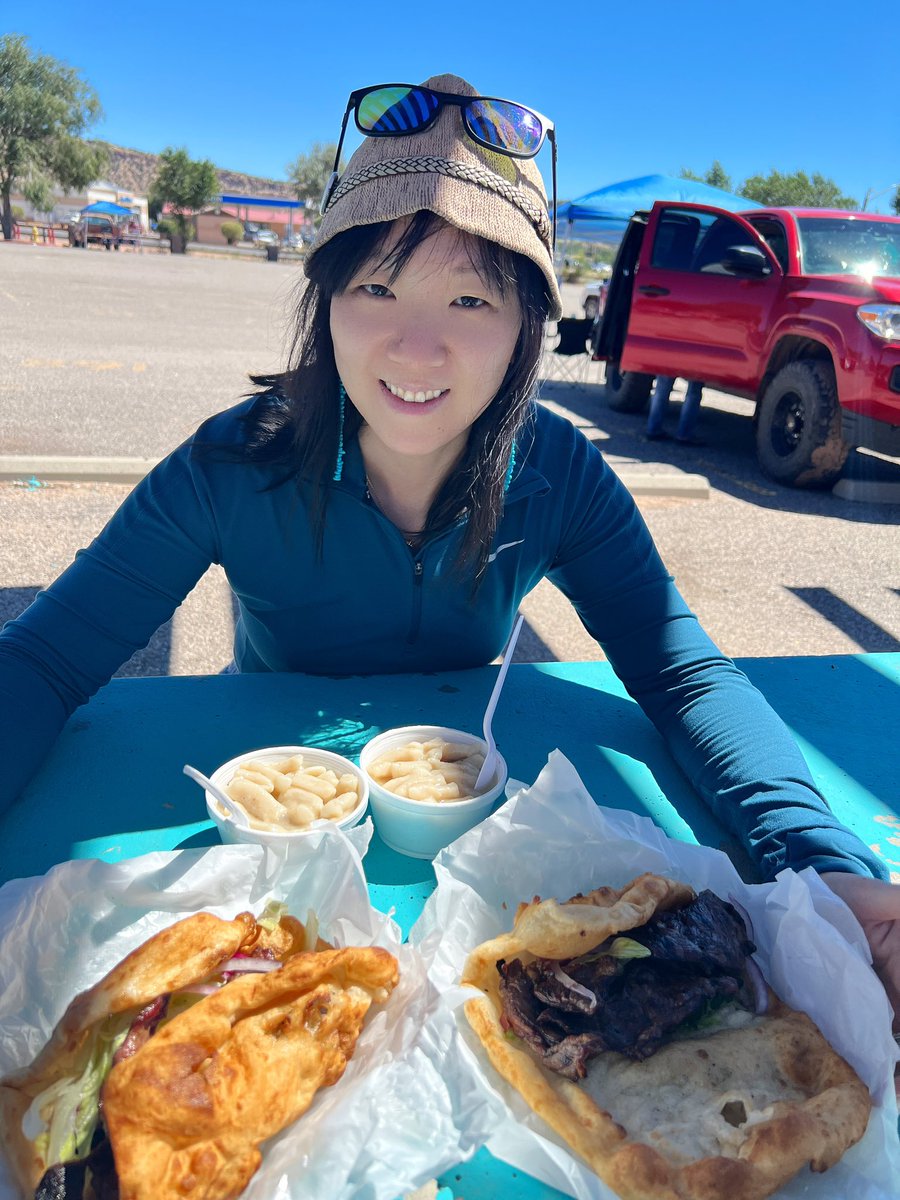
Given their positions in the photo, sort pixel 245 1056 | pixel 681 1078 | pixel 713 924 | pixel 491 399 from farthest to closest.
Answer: pixel 491 399 → pixel 713 924 → pixel 681 1078 → pixel 245 1056

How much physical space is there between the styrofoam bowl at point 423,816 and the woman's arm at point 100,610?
545 millimetres

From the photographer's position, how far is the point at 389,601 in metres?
1.91

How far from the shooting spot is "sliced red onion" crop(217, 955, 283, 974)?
Answer: 39.9 inches

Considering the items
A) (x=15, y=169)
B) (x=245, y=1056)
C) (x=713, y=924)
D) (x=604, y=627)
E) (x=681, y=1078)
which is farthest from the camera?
(x=15, y=169)

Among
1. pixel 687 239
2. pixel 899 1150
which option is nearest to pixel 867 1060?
pixel 899 1150

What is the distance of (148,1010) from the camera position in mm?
954

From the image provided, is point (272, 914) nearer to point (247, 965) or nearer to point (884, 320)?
point (247, 965)

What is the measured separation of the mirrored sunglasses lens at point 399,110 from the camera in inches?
64.1

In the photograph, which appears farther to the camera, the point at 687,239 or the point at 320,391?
the point at 687,239

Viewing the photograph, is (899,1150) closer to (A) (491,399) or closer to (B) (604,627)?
(B) (604,627)

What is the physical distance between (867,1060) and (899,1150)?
106 mm

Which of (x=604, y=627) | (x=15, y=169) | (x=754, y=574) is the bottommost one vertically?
(x=754, y=574)

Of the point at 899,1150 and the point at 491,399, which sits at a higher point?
the point at 491,399

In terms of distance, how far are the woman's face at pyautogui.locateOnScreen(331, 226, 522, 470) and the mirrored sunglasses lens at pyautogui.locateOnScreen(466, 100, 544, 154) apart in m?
0.23
